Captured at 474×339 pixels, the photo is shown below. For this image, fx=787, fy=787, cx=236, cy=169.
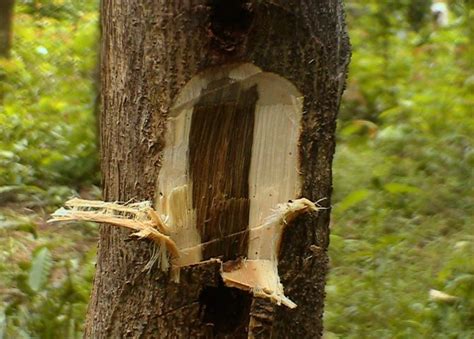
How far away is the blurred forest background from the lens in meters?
4.00

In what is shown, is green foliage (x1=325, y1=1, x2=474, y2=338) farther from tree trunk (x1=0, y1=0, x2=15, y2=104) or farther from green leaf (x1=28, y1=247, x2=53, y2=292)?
tree trunk (x1=0, y1=0, x2=15, y2=104)

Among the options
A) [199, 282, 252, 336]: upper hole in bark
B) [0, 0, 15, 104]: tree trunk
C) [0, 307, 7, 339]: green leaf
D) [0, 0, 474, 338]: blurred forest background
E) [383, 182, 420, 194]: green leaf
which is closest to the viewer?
[199, 282, 252, 336]: upper hole in bark

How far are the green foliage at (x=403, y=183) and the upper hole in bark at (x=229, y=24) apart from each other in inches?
92.6

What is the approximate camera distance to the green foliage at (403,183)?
4.12 metres

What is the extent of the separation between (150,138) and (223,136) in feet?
0.62

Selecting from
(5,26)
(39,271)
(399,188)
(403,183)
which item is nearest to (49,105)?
(5,26)

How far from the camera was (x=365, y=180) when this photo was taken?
587 cm

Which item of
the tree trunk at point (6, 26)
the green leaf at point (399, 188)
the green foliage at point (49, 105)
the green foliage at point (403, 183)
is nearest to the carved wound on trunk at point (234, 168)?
the green foliage at point (403, 183)

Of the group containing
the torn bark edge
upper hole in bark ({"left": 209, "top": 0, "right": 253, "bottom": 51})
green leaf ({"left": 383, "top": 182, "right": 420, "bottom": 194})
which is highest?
upper hole in bark ({"left": 209, "top": 0, "right": 253, "bottom": 51})

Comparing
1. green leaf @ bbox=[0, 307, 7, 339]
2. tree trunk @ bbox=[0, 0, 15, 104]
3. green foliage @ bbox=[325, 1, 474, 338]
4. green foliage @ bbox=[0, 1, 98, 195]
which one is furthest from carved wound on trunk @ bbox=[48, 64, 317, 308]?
tree trunk @ bbox=[0, 0, 15, 104]

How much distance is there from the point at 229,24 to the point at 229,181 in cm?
40

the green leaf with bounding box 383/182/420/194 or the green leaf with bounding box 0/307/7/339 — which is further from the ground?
the green leaf with bounding box 383/182/420/194

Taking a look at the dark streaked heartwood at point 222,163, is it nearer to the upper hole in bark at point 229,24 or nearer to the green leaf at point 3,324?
the upper hole in bark at point 229,24

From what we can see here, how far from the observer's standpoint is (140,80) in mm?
2039
